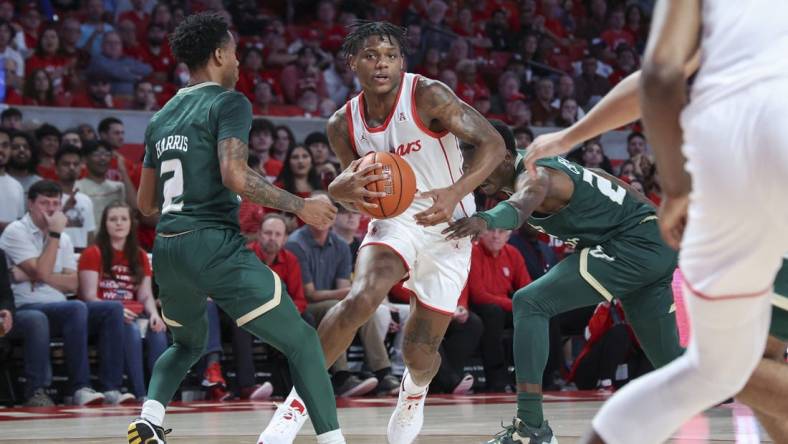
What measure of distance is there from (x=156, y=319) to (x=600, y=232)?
424cm

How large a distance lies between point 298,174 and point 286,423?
5.39m

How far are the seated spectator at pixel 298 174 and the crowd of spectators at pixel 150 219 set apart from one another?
12 mm

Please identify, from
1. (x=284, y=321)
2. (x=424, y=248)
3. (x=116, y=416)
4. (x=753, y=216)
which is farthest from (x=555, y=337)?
(x=753, y=216)

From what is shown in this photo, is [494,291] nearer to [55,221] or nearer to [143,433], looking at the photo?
[55,221]

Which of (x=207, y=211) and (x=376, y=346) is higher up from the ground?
(x=207, y=211)

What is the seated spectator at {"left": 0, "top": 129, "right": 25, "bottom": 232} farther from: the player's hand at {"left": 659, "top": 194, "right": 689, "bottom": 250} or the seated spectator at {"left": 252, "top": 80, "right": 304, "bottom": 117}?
the player's hand at {"left": 659, "top": 194, "right": 689, "bottom": 250}

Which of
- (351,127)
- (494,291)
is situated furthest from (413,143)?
(494,291)

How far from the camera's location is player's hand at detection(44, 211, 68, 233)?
8602 mm

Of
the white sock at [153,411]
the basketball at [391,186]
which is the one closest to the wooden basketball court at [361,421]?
the white sock at [153,411]

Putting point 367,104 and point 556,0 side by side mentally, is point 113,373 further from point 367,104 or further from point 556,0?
point 556,0

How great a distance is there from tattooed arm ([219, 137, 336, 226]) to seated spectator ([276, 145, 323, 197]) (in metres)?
5.29

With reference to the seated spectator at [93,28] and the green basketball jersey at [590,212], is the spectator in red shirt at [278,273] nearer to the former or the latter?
the green basketball jersey at [590,212]

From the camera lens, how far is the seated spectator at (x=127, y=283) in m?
8.59

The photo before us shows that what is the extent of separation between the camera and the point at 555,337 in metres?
9.84
